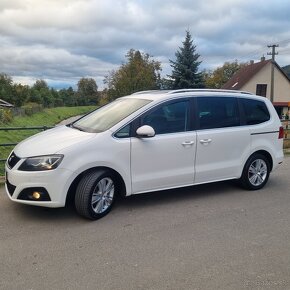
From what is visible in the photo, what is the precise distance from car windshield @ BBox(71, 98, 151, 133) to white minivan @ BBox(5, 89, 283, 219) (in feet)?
0.07

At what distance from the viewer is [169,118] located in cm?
559

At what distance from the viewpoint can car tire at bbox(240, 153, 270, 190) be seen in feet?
21.2

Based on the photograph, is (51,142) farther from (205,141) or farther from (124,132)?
(205,141)

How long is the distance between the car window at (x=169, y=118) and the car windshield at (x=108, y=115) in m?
0.22

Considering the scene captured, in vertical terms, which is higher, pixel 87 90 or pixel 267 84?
pixel 87 90

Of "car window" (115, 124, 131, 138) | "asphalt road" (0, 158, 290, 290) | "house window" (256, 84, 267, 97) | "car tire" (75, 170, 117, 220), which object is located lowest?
"asphalt road" (0, 158, 290, 290)

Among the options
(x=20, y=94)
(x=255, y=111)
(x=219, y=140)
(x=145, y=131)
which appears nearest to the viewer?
(x=145, y=131)

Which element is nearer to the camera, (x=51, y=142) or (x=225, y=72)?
(x=51, y=142)

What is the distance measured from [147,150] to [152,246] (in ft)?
4.88

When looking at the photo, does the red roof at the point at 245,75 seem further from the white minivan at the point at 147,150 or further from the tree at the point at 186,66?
the white minivan at the point at 147,150

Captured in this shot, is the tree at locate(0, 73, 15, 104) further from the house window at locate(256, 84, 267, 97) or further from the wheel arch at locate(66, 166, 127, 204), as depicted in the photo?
the wheel arch at locate(66, 166, 127, 204)

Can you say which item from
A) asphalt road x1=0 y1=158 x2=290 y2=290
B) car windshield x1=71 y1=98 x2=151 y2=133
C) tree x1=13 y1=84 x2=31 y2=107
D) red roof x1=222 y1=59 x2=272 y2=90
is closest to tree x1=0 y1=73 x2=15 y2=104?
tree x1=13 y1=84 x2=31 y2=107

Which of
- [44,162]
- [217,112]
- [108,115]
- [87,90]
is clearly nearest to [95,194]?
[44,162]

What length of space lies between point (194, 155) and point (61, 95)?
12444 centimetres
